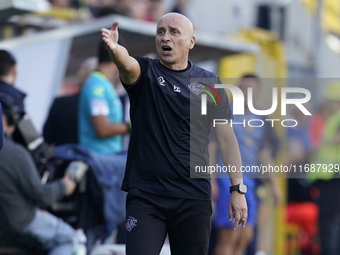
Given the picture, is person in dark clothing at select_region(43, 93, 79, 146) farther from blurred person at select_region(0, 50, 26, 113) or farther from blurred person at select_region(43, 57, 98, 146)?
blurred person at select_region(0, 50, 26, 113)

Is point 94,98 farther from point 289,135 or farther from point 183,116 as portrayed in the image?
point 289,135

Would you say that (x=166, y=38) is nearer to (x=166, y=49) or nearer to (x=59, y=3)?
(x=166, y=49)

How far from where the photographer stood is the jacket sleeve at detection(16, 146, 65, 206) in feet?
19.3

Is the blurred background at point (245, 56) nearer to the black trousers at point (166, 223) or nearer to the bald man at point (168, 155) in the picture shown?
the bald man at point (168, 155)

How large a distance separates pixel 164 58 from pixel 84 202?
2.93m

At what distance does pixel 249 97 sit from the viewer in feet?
25.5

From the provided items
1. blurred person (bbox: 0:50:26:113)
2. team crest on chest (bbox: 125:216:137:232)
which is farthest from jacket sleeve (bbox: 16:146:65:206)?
team crest on chest (bbox: 125:216:137:232)

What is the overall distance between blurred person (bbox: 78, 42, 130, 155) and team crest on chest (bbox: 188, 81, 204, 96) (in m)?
2.44

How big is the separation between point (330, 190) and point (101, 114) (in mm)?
3454

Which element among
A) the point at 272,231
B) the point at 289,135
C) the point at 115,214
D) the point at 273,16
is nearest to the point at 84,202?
the point at 115,214

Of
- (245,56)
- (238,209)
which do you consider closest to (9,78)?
(238,209)

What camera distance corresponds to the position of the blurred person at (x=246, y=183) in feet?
24.2

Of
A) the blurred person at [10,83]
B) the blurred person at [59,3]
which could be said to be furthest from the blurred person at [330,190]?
the blurred person at [59,3]

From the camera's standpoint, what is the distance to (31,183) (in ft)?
19.4
